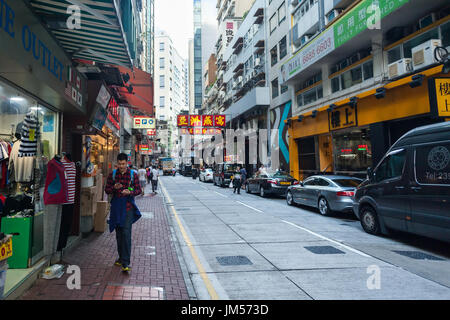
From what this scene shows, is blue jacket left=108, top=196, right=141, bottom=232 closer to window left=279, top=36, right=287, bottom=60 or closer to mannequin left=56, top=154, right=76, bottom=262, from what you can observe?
mannequin left=56, top=154, right=76, bottom=262

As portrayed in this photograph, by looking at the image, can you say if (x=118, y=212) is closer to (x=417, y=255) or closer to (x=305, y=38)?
(x=417, y=255)

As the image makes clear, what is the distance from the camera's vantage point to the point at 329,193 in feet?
36.7

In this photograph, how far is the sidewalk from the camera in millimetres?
4176

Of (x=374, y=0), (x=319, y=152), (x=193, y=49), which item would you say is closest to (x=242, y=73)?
(x=319, y=152)

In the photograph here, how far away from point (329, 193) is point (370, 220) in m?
2.84

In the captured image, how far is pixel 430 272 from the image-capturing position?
5.17 metres

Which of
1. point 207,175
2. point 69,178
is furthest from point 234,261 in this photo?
point 207,175

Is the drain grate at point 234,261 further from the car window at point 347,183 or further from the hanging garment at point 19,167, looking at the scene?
the car window at point 347,183

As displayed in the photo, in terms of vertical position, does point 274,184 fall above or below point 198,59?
below

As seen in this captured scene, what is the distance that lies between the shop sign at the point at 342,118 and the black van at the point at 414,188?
968cm

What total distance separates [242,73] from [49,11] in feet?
118

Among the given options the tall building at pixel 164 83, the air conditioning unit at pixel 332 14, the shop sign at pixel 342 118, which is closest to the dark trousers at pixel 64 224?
the shop sign at pixel 342 118

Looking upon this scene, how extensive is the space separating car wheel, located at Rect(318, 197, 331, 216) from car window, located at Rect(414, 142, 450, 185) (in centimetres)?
490

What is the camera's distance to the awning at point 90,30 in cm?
454
